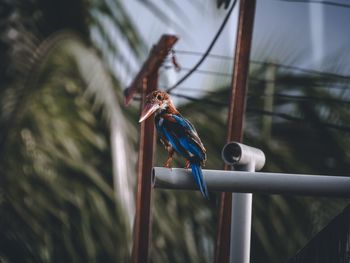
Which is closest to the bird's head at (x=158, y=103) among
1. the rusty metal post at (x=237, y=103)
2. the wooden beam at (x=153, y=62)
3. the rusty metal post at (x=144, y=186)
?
the rusty metal post at (x=237, y=103)

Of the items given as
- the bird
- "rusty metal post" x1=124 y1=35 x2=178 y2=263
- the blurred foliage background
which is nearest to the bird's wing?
the bird

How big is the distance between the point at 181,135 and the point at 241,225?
0.47 metres

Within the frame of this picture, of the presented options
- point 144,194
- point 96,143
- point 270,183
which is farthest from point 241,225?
point 96,143

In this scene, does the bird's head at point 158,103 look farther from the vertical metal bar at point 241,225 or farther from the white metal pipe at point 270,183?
the white metal pipe at point 270,183

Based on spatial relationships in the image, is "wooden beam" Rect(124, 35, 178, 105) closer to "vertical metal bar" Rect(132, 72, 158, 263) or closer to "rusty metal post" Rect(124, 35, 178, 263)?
"rusty metal post" Rect(124, 35, 178, 263)

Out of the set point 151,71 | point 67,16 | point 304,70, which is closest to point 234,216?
point 151,71

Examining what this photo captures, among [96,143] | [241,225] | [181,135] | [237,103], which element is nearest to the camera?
[241,225]

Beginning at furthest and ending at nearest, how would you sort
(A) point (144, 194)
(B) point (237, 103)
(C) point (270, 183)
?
(A) point (144, 194), (B) point (237, 103), (C) point (270, 183)

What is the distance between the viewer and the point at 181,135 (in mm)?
2646

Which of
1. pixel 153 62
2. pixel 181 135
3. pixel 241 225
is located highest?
pixel 153 62

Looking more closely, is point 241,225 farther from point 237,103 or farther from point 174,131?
point 237,103

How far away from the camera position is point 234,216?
7.50 feet

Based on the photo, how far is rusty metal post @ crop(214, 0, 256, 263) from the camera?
3873 millimetres

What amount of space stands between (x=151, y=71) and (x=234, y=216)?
10.5ft
